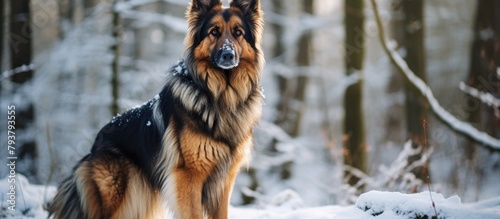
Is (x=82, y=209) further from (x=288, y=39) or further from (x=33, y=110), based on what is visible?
(x=288, y=39)

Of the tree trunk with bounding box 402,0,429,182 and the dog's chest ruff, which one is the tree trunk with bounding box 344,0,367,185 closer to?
the tree trunk with bounding box 402,0,429,182

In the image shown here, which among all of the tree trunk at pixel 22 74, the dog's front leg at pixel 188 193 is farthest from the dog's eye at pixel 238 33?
the tree trunk at pixel 22 74

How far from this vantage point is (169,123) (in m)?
3.99

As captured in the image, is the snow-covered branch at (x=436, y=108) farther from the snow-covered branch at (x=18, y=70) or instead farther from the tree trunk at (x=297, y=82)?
the tree trunk at (x=297, y=82)

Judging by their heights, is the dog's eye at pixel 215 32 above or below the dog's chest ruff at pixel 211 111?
above

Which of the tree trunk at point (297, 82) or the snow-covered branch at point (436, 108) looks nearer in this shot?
the snow-covered branch at point (436, 108)

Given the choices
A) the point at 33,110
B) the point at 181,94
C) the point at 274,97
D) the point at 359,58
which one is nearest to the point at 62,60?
the point at 33,110

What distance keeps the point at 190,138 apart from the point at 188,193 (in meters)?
0.50

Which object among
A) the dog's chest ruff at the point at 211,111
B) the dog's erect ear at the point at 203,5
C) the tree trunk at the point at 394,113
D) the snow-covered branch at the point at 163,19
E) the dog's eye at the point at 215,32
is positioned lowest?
the tree trunk at the point at 394,113

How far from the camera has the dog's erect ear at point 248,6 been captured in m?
4.38

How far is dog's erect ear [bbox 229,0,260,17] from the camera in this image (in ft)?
14.4

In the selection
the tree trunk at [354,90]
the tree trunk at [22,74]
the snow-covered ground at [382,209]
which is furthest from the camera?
the tree trunk at [22,74]

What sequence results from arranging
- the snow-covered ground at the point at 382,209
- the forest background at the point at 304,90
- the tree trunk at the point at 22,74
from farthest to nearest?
the tree trunk at the point at 22,74 → the forest background at the point at 304,90 → the snow-covered ground at the point at 382,209

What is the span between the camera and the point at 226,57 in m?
3.92
